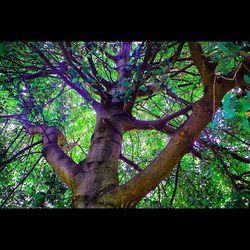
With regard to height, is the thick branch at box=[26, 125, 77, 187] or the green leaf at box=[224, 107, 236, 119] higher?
the thick branch at box=[26, 125, 77, 187]

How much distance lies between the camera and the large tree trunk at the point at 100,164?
2.20 m

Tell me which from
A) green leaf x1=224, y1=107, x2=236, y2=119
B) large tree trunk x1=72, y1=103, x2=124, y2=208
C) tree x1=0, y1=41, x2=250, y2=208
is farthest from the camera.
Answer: large tree trunk x1=72, y1=103, x2=124, y2=208

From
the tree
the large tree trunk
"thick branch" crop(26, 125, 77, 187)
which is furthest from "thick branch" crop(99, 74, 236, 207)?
"thick branch" crop(26, 125, 77, 187)

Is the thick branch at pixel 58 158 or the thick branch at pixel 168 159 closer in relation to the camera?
the thick branch at pixel 168 159

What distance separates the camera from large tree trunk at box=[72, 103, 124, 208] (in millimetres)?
2195

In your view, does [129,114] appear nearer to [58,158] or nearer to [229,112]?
Answer: [58,158]

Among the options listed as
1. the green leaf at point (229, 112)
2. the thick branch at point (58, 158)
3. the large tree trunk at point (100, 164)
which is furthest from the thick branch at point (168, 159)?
the green leaf at point (229, 112)

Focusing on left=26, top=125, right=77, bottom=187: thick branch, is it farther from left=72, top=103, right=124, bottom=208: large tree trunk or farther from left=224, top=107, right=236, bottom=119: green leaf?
left=224, top=107, right=236, bottom=119: green leaf

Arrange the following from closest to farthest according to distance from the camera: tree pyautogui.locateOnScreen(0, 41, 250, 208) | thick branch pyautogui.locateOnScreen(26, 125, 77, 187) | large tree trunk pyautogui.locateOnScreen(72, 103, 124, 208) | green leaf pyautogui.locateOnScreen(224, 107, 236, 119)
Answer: green leaf pyautogui.locateOnScreen(224, 107, 236, 119)
tree pyautogui.locateOnScreen(0, 41, 250, 208)
large tree trunk pyautogui.locateOnScreen(72, 103, 124, 208)
thick branch pyautogui.locateOnScreen(26, 125, 77, 187)

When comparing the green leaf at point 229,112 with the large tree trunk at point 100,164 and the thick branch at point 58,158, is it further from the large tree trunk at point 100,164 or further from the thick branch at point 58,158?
the thick branch at point 58,158
